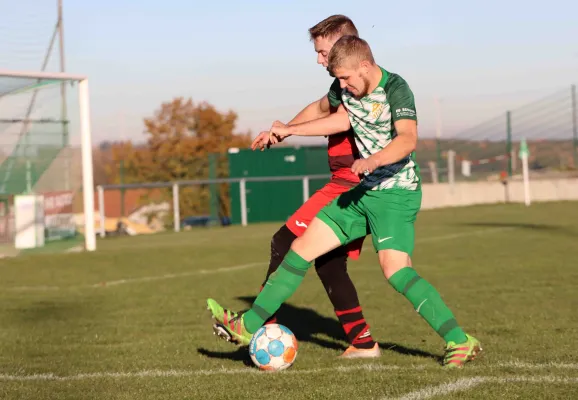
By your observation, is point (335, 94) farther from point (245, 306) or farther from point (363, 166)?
point (245, 306)

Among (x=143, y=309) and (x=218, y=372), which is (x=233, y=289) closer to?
(x=143, y=309)

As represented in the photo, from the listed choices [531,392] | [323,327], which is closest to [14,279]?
[323,327]

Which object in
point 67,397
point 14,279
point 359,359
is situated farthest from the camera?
point 14,279

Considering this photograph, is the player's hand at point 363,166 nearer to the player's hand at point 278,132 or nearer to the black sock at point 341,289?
the player's hand at point 278,132

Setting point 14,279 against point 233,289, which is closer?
point 233,289

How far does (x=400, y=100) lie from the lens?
5.35m

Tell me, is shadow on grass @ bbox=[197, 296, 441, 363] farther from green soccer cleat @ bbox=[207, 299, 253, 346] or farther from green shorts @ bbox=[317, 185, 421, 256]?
green shorts @ bbox=[317, 185, 421, 256]

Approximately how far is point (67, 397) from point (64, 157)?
39.0 feet

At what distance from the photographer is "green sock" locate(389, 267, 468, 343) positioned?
537 cm

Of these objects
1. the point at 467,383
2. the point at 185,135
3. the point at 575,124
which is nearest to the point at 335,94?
the point at 467,383

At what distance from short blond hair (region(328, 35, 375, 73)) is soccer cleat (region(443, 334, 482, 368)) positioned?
1.66 meters

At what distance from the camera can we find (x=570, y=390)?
457 cm

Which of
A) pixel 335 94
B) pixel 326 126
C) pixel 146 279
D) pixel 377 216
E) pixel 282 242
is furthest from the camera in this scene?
pixel 146 279

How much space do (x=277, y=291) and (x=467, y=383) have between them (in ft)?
4.46
